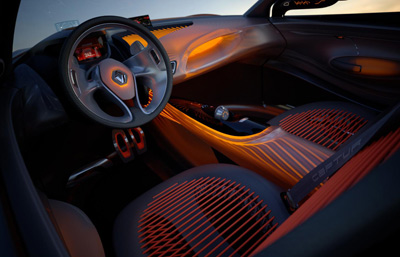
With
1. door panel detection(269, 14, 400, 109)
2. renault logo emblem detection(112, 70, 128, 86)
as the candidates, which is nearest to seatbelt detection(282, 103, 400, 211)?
renault logo emblem detection(112, 70, 128, 86)

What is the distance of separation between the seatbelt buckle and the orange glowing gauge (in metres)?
0.17

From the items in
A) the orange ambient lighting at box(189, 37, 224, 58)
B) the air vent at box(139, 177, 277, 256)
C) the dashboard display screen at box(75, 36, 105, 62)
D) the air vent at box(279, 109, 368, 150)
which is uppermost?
the dashboard display screen at box(75, 36, 105, 62)

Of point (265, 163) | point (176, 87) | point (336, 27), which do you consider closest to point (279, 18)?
point (336, 27)

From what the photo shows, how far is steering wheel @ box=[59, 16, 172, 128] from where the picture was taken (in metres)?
0.89

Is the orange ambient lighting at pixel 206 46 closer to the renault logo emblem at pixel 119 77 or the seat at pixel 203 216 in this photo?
the renault logo emblem at pixel 119 77

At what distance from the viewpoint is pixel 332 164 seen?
629mm

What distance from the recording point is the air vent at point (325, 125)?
1.22m

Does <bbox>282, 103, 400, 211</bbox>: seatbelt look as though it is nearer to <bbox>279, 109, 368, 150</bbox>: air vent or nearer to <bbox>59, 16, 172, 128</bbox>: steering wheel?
<bbox>279, 109, 368, 150</bbox>: air vent

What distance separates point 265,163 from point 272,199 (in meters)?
0.24

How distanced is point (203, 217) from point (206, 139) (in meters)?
0.53

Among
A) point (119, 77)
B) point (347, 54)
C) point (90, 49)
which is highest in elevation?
point (90, 49)

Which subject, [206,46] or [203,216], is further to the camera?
[206,46]

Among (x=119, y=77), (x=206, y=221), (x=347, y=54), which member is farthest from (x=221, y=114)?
(x=347, y=54)

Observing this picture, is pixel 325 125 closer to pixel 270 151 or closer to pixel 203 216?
pixel 270 151
